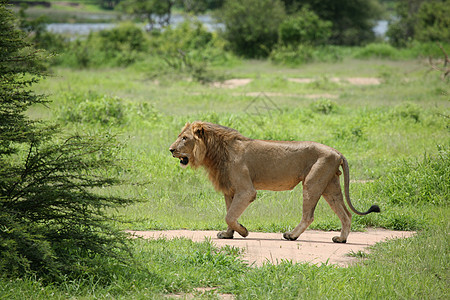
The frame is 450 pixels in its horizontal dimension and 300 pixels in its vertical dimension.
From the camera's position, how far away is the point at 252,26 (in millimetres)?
33969

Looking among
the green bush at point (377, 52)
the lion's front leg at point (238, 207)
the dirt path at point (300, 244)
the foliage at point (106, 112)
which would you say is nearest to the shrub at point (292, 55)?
the green bush at point (377, 52)

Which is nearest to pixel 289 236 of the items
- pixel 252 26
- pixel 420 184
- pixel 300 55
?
pixel 420 184

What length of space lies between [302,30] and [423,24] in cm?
749

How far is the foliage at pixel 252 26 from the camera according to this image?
1331 inches

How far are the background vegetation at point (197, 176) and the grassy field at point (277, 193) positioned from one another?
0.08ft

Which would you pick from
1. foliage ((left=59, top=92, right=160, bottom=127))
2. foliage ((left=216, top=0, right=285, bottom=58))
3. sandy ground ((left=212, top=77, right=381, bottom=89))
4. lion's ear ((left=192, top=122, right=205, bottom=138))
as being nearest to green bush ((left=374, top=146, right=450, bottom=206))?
lion's ear ((left=192, top=122, right=205, bottom=138))

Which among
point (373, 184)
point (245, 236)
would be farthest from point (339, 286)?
point (373, 184)

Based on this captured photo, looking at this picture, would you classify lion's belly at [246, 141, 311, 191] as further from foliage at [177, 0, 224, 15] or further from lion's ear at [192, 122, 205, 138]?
foliage at [177, 0, 224, 15]

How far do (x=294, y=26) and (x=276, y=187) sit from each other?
26.9 m

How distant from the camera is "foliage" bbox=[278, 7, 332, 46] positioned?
32781 millimetres

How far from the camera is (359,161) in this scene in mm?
11570

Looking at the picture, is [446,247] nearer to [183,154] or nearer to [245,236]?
[245,236]

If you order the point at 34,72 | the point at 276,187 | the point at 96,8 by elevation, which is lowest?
the point at 96,8

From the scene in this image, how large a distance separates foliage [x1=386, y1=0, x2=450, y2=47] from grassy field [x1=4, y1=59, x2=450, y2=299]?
11.4 meters
